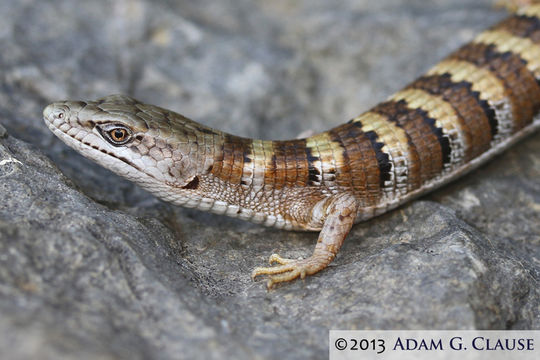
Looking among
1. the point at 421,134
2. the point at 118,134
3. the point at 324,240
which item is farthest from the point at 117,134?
the point at 421,134

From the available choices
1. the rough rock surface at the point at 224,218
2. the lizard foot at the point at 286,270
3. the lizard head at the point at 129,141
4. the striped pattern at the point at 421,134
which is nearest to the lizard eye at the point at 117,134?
the lizard head at the point at 129,141

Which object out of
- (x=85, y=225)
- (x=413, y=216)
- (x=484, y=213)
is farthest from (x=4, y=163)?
(x=484, y=213)

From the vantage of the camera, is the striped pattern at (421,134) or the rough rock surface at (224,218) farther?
the striped pattern at (421,134)

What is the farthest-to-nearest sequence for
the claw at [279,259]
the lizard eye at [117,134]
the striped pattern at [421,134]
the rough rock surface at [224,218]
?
1. the striped pattern at [421,134]
2. the lizard eye at [117,134]
3. the claw at [279,259]
4. the rough rock surface at [224,218]

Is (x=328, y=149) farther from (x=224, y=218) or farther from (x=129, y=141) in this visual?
(x=129, y=141)

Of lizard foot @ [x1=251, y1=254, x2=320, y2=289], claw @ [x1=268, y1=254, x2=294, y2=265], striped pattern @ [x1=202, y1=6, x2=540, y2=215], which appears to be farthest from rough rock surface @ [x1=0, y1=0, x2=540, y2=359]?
striped pattern @ [x1=202, y1=6, x2=540, y2=215]

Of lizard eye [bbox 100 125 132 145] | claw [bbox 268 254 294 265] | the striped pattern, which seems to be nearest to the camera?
claw [bbox 268 254 294 265]

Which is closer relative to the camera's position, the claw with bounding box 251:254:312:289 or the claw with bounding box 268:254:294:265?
the claw with bounding box 251:254:312:289

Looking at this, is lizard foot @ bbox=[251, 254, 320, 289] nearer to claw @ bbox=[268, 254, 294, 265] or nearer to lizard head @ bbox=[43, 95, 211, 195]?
claw @ bbox=[268, 254, 294, 265]

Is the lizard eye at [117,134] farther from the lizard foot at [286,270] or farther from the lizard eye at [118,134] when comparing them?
the lizard foot at [286,270]
